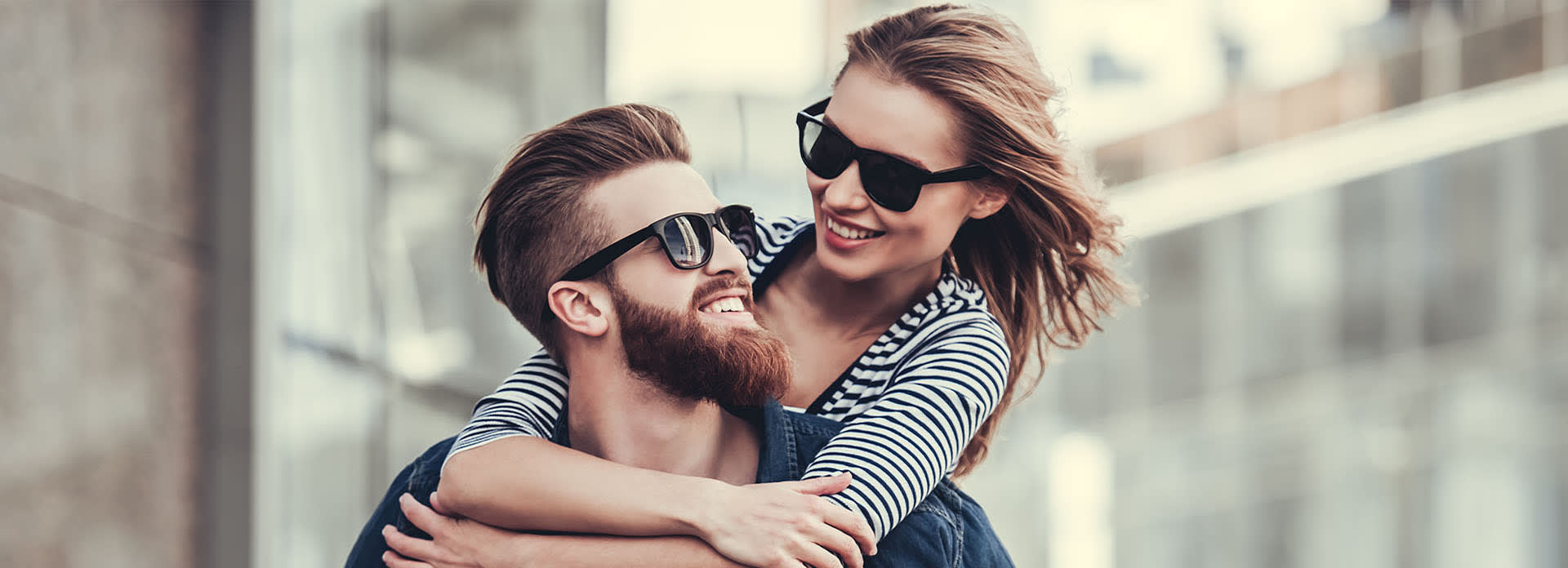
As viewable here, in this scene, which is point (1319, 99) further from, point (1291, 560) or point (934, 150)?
point (934, 150)

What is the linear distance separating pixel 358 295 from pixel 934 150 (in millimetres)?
3107

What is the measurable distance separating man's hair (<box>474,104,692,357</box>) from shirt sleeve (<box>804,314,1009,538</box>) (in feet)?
1.81

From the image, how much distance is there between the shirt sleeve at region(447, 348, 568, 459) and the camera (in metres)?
2.83

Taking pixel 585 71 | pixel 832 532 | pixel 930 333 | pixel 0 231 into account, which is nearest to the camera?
pixel 832 532

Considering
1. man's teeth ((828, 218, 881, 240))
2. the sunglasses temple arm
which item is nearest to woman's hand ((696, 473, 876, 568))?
the sunglasses temple arm

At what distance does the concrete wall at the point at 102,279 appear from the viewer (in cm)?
386

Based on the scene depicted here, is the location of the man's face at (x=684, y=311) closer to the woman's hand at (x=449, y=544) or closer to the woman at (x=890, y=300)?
the woman at (x=890, y=300)

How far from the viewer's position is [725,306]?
8.99 feet

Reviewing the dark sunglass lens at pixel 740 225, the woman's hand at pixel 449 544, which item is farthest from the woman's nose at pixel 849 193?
the woman's hand at pixel 449 544

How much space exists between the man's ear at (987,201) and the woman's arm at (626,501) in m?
0.75

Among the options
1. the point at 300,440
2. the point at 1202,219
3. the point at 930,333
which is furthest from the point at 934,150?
the point at 1202,219

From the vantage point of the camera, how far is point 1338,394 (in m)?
15.0

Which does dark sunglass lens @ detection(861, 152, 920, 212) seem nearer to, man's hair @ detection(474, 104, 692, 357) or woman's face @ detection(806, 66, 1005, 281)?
woman's face @ detection(806, 66, 1005, 281)

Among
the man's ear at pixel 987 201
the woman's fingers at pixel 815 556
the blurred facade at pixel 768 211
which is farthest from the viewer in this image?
the blurred facade at pixel 768 211
